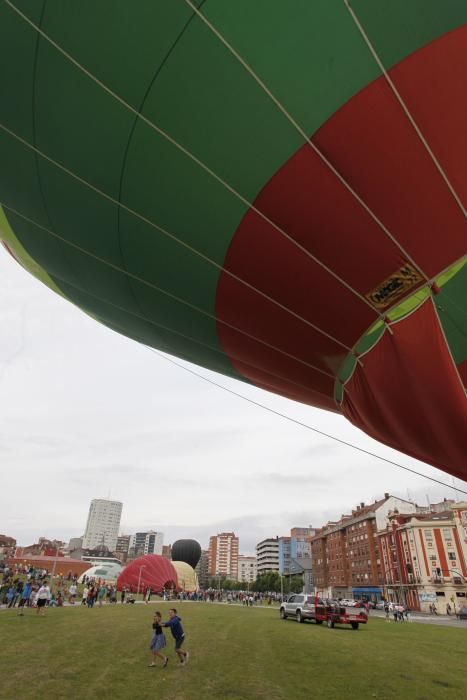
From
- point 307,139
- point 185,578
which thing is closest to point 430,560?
point 185,578

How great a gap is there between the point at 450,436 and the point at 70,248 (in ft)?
20.0

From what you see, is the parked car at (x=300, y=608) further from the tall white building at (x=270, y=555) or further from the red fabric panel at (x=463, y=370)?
the tall white building at (x=270, y=555)

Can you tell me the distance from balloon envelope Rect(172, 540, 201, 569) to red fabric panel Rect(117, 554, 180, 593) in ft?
84.1

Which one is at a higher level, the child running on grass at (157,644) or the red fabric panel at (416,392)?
the red fabric panel at (416,392)

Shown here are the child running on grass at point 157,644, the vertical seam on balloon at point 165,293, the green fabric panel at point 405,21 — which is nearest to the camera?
the green fabric panel at point 405,21

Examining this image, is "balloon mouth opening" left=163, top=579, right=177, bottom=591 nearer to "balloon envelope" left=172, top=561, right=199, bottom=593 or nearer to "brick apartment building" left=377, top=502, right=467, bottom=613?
"balloon envelope" left=172, top=561, right=199, bottom=593

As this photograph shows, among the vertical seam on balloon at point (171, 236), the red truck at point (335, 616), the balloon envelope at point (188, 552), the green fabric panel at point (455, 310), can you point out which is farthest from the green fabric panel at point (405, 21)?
the balloon envelope at point (188, 552)

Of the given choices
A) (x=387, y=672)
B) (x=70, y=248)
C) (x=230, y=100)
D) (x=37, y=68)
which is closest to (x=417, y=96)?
(x=230, y=100)

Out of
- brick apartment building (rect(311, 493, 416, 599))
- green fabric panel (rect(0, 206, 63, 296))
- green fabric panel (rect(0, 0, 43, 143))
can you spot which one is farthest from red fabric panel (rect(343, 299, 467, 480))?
brick apartment building (rect(311, 493, 416, 599))

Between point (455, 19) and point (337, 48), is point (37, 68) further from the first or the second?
point (455, 19)

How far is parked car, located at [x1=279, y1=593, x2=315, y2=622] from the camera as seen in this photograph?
21800 mm

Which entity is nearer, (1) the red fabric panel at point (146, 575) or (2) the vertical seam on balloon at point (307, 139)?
(2) the vertical seam on balloon at point (307, 139)

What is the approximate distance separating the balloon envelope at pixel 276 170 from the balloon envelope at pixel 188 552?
69.0 meters

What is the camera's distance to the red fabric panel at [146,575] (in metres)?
42.2
